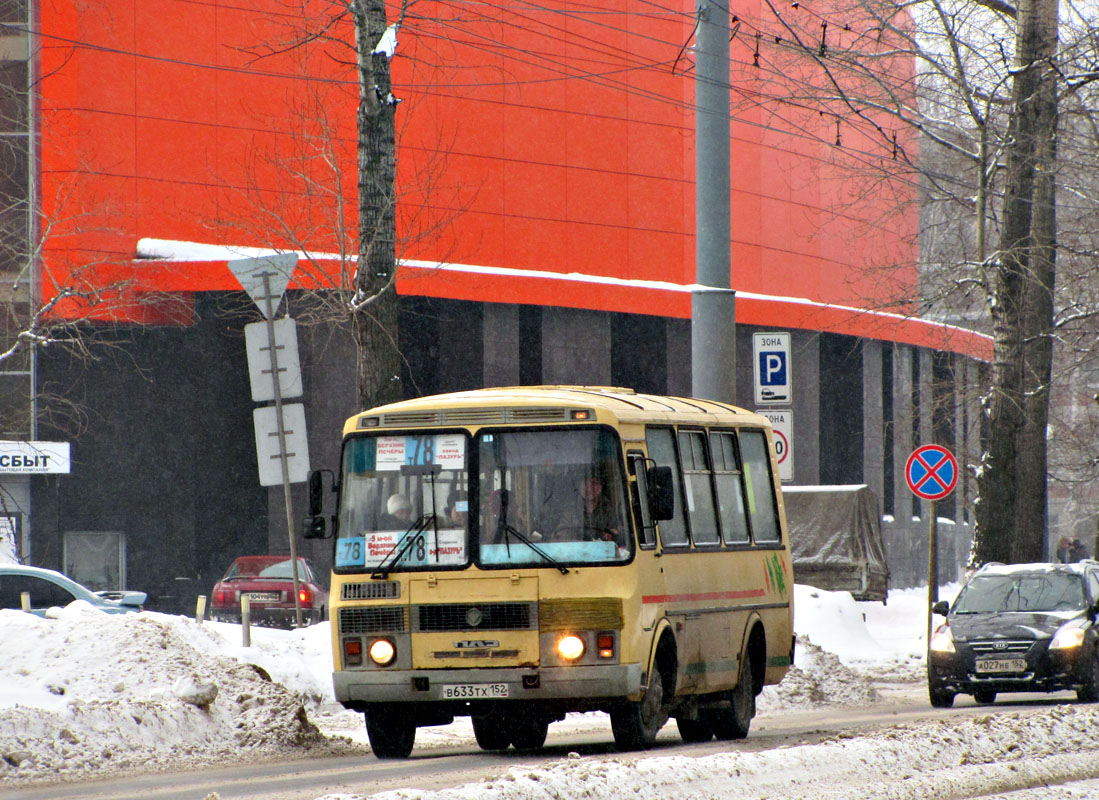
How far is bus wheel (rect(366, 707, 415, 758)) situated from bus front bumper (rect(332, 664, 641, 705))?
1.03 ft

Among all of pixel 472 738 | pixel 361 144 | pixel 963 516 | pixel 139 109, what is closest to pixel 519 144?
pixel 139 109

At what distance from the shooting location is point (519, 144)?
38094 mm

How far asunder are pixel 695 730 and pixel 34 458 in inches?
887

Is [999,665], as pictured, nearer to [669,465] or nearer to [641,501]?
[669,465]

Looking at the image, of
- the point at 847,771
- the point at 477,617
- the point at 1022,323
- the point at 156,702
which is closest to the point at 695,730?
the point at 477,617

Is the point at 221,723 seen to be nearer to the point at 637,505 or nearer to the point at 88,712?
the point at 88,712

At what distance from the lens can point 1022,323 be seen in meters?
25.4

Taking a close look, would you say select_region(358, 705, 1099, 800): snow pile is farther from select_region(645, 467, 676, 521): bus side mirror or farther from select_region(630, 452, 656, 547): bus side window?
select_region(645, 467, 676, 521): bus side mirror

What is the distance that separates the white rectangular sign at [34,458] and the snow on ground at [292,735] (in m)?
17.0

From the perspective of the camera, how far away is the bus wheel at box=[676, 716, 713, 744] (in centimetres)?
1357

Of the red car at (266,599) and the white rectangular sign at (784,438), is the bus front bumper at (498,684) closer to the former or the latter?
the white rectangular sign at (784,438)

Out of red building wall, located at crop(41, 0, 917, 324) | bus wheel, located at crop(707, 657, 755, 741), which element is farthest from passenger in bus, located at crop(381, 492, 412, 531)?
red building wall, located at crop(41, 0, 917, 324)

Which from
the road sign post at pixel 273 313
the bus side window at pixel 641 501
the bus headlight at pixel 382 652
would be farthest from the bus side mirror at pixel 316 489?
the road sign post at pixel 273 313

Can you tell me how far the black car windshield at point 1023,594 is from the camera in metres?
18.3
